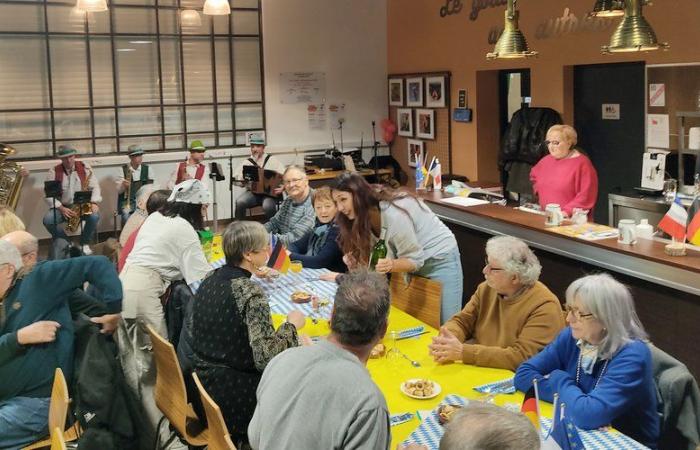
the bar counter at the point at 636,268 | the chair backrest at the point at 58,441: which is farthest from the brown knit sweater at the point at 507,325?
the chair backrest at the point at 58,441

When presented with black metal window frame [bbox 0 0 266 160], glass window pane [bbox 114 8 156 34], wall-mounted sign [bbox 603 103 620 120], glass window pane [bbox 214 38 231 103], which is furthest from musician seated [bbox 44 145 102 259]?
wall-mounted sign [bbox 603 103 620 120]

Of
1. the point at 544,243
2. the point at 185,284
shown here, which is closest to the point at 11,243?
the point at 185,284

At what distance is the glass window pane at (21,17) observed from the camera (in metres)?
9.51

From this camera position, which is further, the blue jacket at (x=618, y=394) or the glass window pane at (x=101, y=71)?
the glass window pane at (x=101, y=71)

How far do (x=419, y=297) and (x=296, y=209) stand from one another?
186 centimetres

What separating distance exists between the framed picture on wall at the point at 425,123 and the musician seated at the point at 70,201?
4676 mm

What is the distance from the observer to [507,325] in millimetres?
3271

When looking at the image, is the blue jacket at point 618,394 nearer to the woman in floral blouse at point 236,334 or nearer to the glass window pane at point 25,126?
the woman in floral blouse at point 236,334

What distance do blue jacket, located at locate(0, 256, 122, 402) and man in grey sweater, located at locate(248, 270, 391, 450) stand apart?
1.54m

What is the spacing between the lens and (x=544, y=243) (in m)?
5.33

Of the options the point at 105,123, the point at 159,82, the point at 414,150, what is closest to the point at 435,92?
the point at 414,150

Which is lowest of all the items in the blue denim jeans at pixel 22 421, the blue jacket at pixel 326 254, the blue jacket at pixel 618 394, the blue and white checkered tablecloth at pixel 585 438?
the blue denim jeans at pixel 22 421

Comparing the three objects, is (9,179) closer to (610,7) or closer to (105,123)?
(105,123)

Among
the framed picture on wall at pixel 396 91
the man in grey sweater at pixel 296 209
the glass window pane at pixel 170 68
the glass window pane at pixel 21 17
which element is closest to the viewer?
the man in grey sweater at pixel 296 209
